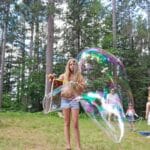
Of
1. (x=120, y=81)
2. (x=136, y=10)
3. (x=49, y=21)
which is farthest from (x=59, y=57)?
(x=120, y=81)

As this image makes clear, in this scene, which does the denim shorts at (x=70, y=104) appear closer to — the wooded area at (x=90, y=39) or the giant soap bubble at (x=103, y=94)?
the giant soap bubble at (x=103, y=94)

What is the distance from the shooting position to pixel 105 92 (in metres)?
8.66

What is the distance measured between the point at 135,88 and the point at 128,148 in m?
19.4

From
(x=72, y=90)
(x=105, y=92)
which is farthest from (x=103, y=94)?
(x=72, y=90)

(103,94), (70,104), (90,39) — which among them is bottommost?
(70,104)

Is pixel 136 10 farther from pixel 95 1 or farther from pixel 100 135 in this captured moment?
pixel 100 135

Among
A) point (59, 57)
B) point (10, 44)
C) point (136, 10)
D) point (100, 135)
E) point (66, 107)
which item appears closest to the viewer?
point (66, 107)

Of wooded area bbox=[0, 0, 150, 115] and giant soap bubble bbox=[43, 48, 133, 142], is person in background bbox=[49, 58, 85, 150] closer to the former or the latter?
giant soap bubble bbox=[43, 48, 133, 142]

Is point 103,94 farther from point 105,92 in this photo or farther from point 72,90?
point 72,90

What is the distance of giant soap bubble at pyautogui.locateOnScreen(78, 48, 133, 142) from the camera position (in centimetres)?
815

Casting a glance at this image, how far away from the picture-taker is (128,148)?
9312mm

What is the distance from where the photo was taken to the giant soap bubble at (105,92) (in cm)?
815

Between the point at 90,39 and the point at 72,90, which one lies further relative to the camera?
the point at 90,39

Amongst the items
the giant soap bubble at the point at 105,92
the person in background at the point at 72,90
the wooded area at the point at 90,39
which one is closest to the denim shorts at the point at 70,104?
the person in background at the point at 72,90
